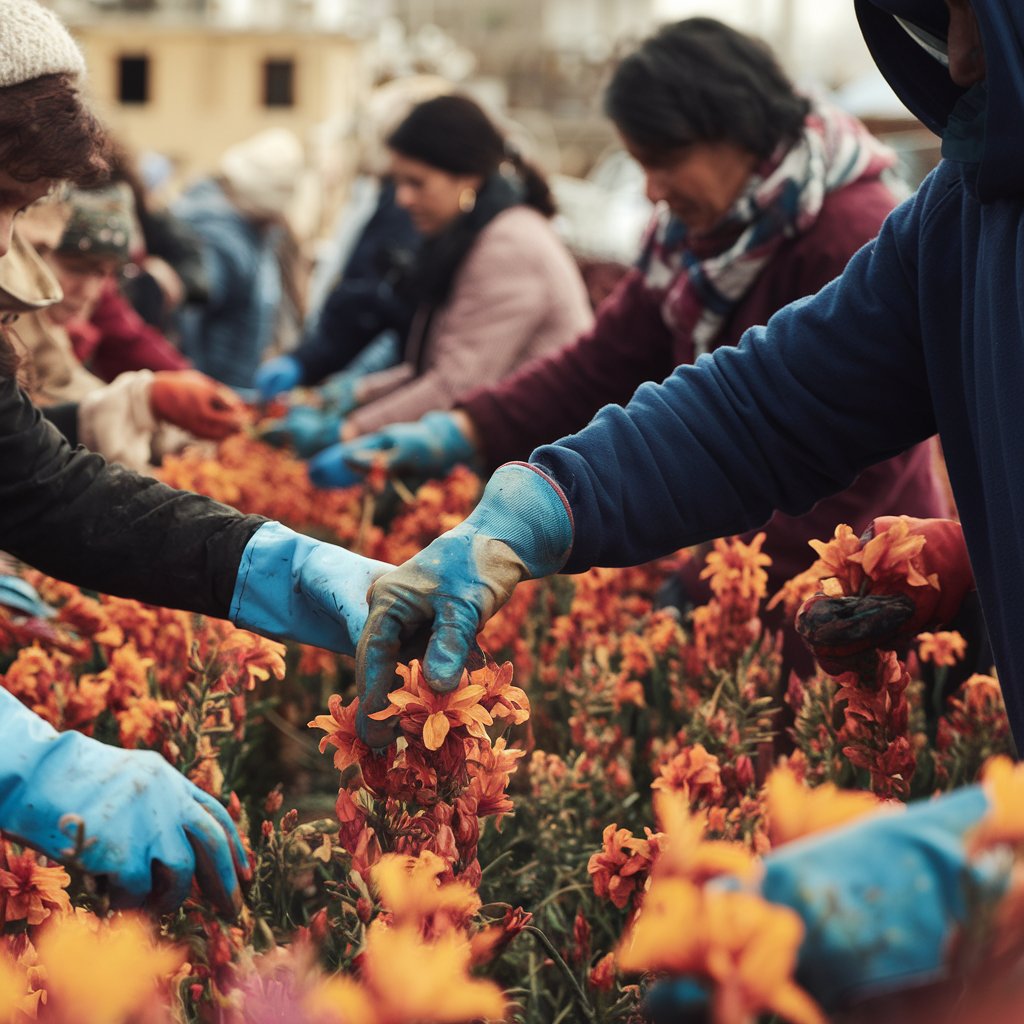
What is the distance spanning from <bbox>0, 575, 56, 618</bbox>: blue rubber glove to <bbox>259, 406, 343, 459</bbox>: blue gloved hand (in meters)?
1.70

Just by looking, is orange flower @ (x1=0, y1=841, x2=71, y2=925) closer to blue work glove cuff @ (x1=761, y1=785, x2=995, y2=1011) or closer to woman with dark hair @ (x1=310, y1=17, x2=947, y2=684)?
blue work glove cuff @ (x1=761, y1=785, x2=995, y2=1011)

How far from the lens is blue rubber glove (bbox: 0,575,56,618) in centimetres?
246

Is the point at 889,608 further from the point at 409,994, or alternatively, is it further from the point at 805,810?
the point at 409,994

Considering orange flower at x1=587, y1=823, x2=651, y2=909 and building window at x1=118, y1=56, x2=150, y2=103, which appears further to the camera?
building window at x1=118, y1=56, x2=150, y2=103

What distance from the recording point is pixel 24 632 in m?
2.52

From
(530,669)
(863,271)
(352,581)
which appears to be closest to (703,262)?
(530,669)

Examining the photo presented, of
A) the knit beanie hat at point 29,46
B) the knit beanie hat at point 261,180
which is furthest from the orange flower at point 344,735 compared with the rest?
the knit beanie hat at point 261,180

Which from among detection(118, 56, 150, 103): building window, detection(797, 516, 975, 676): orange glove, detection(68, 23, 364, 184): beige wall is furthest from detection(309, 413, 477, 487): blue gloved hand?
detection(118, 56, 150, 103): building window

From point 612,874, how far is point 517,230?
3.29 m

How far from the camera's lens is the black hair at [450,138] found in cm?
479

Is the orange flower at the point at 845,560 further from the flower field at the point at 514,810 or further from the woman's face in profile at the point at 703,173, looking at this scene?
the woman's face in profile at the point at 703,173

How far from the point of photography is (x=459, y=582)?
A: 5.78 ft

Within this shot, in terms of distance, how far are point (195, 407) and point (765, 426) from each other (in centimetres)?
170

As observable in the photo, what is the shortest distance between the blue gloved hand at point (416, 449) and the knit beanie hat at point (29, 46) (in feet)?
5.08
